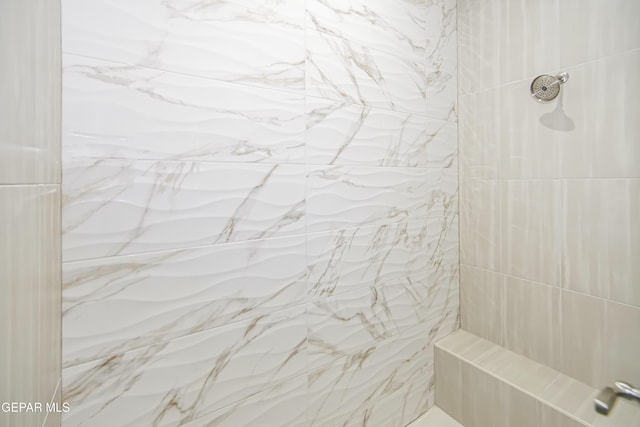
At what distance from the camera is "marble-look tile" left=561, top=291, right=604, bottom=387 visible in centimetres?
103

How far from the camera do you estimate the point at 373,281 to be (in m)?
1.14

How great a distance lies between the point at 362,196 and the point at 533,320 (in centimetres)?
92

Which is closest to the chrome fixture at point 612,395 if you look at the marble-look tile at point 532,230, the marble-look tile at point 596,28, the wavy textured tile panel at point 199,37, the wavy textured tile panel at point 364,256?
the marble-look tile at point 532,230

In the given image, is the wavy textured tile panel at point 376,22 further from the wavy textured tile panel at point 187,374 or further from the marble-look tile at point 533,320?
the marble-look tile at point 533,320

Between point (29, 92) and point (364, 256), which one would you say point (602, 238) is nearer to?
point (364, 256)

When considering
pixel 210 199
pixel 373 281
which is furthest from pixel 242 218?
pixel 373 281

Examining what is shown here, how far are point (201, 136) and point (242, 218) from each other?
26 cm

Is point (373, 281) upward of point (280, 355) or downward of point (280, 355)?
upward

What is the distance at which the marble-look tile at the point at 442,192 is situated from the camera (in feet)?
4.37

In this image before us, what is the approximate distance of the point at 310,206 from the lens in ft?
3.20

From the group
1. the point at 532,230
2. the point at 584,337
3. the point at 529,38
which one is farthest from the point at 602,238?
the point at 529,38

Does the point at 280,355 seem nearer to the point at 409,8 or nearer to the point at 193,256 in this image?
the point at 193,256

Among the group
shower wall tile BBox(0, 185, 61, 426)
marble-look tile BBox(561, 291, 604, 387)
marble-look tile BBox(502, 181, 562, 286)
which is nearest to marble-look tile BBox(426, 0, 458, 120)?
marble-look tile BBox(502, 181, 562, 286)

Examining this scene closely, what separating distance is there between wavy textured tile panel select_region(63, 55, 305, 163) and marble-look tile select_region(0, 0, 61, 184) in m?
0.06
